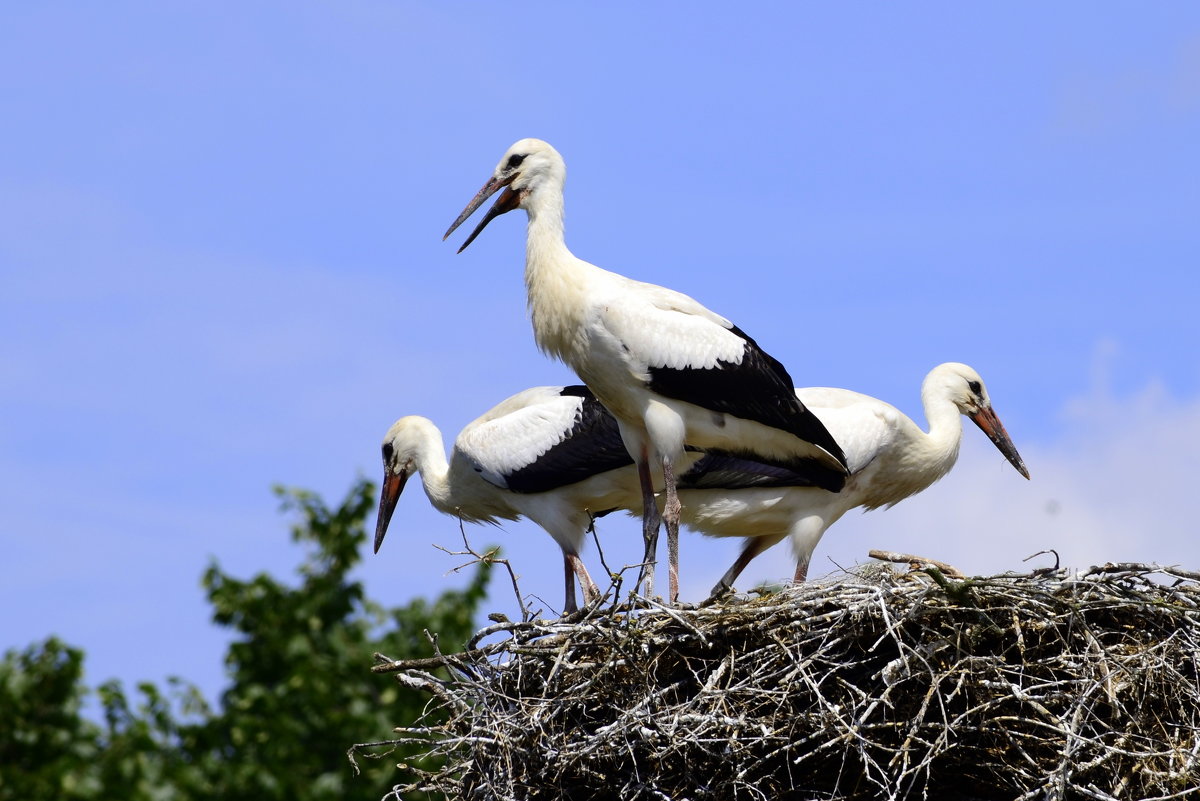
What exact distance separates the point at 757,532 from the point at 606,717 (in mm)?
2927

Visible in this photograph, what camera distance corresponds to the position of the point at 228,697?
16.6m

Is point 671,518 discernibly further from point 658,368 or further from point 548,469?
point 548,469

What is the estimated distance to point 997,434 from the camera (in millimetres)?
9695

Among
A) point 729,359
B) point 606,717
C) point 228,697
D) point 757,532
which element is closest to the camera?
point 606,717

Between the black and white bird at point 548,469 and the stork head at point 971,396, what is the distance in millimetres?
1624

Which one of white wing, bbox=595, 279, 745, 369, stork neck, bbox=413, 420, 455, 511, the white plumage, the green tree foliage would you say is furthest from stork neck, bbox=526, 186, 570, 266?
the green tree foliage

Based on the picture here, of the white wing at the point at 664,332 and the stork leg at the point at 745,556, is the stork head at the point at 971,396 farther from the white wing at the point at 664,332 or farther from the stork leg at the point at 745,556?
the white wing at the point at 664,332

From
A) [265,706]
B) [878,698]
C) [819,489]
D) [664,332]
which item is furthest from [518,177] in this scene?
[265,706]

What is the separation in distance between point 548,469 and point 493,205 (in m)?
1.48

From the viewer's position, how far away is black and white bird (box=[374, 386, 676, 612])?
29.8 feet

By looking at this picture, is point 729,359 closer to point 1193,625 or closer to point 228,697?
point 1193,625

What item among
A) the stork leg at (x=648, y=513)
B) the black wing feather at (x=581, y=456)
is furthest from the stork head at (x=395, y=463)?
the stork leg at (x=648, y=513)

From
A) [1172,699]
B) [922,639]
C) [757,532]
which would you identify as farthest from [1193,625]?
[757,532]

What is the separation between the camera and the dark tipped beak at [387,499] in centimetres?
1047
